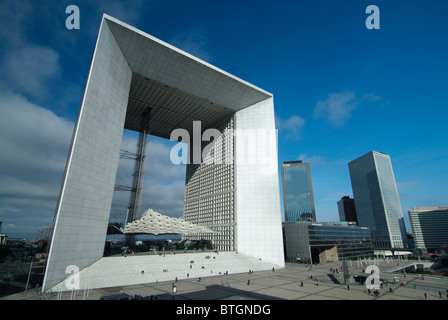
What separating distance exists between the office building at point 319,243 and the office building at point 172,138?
25.5 m

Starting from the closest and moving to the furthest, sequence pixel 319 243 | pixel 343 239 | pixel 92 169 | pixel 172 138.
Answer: pixel 92 169 < pixel 172 138 < pixel 319 243 < pixel 343 239

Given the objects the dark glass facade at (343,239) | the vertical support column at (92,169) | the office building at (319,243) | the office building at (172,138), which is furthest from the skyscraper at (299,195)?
the vertical support column at (92,169)

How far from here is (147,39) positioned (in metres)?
41.6

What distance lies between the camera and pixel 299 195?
193625 millimetres

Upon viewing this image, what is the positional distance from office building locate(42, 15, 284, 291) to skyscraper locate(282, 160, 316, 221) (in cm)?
14046

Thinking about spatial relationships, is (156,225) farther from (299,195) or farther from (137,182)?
(299,195)

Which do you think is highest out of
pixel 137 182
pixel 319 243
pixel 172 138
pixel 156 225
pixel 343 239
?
pixel 172 138

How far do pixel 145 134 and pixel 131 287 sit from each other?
126 feet

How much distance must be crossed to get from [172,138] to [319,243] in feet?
188

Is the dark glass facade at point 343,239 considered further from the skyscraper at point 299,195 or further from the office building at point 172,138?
the skyscraper at point 299,195

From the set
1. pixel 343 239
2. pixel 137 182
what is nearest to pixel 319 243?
pixel 343 239

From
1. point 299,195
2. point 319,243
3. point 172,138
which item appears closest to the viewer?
point 172,138
